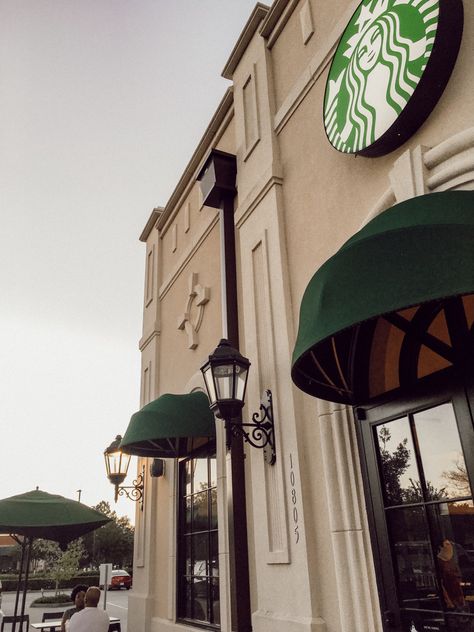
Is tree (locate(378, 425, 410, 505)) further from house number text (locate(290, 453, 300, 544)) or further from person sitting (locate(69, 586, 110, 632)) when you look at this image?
person sitting (locate(69, 586, 110, 632))

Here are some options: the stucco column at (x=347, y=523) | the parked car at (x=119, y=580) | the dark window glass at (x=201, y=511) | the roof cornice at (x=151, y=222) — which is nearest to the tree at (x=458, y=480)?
the stucco column at (x=347, y=523)

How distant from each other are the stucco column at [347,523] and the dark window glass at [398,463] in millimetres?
315

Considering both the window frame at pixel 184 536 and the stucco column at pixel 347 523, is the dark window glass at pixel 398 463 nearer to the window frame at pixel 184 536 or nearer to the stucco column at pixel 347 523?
the stucco column at pixel 347 523

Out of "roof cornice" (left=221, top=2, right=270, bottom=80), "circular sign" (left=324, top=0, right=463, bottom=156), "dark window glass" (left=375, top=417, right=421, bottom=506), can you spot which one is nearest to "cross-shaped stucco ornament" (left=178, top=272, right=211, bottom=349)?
"roof cornice" (left=221, top=2, right=270, bottom=80)

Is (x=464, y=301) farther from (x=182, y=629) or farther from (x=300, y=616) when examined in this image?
(x=182, y=629)

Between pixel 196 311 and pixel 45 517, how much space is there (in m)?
3.43

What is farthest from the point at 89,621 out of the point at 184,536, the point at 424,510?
the point at 424,510

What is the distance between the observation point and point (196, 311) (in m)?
7.54

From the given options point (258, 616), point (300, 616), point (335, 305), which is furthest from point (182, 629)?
point (335, 305)

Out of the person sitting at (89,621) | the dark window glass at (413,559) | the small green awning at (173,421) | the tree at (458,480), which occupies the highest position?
the small green awning at (173,421)

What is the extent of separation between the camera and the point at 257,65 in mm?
6488

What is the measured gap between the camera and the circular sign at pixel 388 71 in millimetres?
3447

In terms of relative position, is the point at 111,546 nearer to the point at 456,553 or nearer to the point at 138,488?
the point at 138,488

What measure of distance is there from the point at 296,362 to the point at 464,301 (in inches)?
44.7
